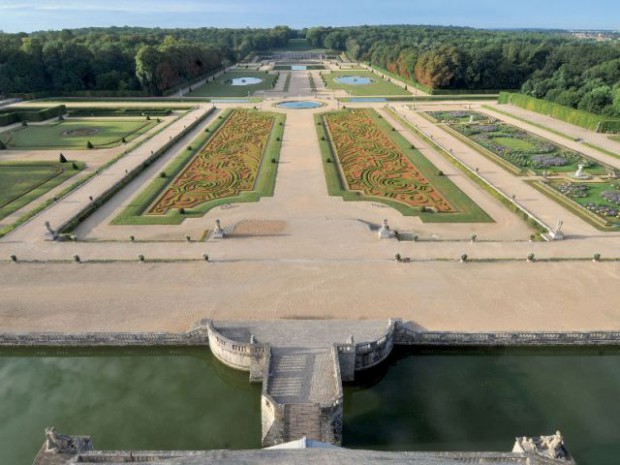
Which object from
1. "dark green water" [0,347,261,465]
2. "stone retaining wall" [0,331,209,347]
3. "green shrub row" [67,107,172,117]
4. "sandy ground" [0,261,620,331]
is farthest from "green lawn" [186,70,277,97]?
"dark green water" [0,347,261,465]

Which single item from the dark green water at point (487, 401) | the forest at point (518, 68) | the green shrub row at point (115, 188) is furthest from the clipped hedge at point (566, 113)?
the green shrub row at point (115, 188)

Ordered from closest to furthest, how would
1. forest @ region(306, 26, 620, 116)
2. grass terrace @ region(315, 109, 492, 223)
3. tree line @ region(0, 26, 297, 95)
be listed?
grass terrace @ region(315, 109, 492, 223) < forest @ region(306, 26, 620, 116) < tree line @ region(0, 26, 297, 95)

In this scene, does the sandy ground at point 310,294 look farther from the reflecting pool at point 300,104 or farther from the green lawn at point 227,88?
the green lawn at point 227,88

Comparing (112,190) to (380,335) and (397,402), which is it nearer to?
(380,335)

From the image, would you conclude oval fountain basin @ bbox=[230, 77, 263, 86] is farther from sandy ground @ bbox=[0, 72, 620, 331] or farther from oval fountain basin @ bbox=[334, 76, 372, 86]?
sandy ground @ bbox=[0, 72, 620, 331]

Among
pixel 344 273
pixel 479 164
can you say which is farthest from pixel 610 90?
pixel 344 273

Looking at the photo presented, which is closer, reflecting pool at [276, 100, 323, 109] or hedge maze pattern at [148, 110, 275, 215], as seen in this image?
hedge maze pattern at [148, 110, 275, 215]
